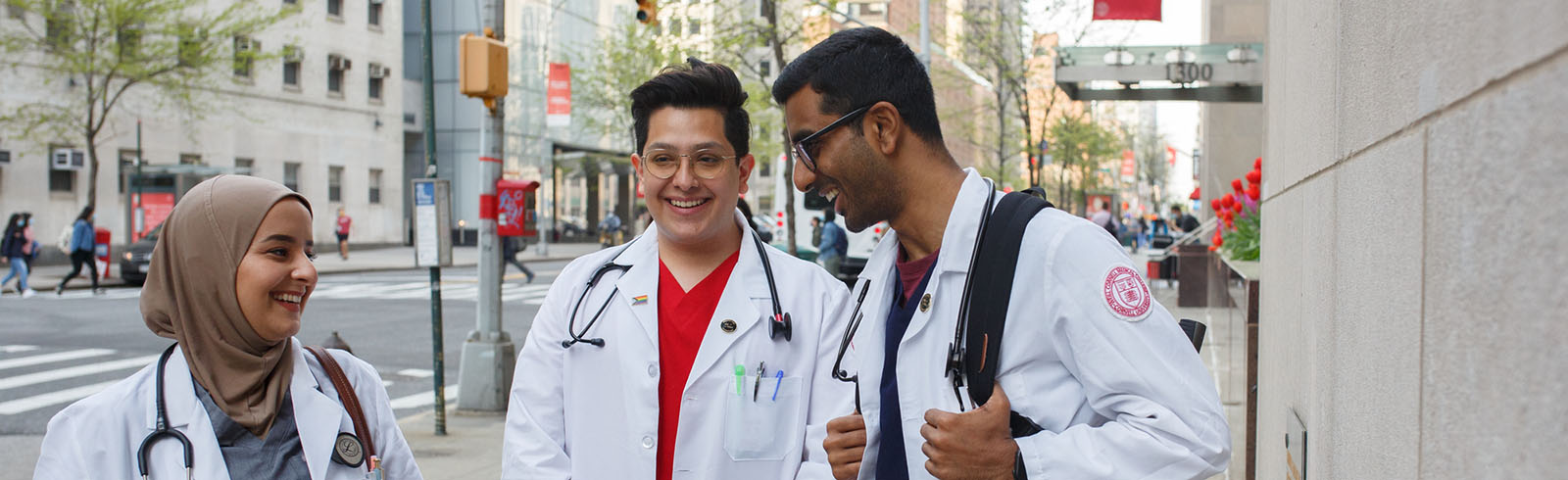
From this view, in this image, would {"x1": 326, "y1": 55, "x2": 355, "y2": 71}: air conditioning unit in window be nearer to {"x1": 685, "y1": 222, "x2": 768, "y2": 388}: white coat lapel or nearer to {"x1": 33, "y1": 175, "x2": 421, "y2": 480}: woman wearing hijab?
{"x1": 685, "y1": 222, "x2": 768, "y2": 388}: white coat lapel

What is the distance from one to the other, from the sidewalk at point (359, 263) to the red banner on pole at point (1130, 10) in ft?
32.6

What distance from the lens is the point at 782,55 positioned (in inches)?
888

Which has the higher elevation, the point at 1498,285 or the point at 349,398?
the point at 1498,285

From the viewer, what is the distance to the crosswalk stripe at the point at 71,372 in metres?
11.6

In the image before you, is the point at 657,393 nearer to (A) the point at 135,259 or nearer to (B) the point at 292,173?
(A) the point at 135,259

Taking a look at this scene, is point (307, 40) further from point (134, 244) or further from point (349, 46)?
point (134, 244)

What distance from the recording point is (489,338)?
973cm

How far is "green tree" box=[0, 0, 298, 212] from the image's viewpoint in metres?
28.6

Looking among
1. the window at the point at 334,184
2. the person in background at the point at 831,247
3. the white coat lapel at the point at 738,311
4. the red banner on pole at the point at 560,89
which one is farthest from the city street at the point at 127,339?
the window at the point at 334,184

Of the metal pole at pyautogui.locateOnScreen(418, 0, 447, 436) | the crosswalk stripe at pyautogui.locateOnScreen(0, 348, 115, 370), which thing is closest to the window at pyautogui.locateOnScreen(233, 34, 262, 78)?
the crosswalk stripe at pyautogui.locateOnScreen(0, 348, 115, 370)

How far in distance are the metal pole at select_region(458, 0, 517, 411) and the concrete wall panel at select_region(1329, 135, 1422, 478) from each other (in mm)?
7918

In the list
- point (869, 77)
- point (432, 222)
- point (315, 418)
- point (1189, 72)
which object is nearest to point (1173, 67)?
point (1189, 72)

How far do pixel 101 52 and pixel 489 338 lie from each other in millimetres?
26282

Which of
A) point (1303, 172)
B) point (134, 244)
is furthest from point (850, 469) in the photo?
point (134, 244)
